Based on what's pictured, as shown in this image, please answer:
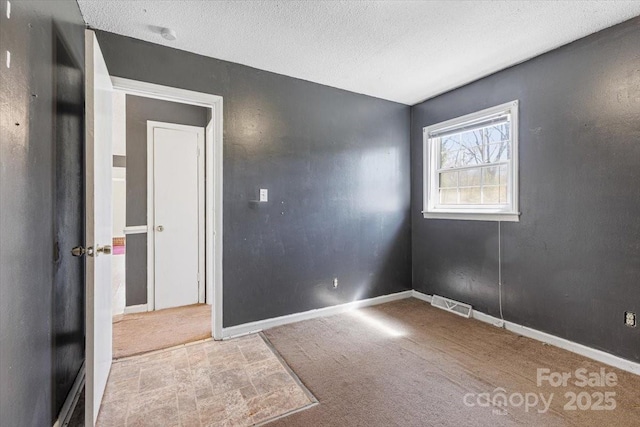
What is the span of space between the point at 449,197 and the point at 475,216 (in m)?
0.50

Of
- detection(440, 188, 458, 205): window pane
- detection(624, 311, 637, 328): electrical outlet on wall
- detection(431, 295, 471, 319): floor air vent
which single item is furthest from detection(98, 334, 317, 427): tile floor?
detection(440, 188, 458, 205): window pane

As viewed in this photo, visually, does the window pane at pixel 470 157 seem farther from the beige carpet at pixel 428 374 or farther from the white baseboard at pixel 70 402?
the white baseboard at pixel 70 402

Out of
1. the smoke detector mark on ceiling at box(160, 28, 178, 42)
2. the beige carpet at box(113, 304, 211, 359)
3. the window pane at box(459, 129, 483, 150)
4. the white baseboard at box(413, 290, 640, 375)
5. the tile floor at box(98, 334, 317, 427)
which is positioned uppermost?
the smoke detector mark on ceiling at box(160, 28, 178, 42)

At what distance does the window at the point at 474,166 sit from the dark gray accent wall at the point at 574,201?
9 cm

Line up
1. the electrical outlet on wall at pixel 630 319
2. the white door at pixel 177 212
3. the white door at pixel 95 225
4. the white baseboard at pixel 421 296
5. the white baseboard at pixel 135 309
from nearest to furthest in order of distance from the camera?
the white door at pixel 95 225
the electrical outlet on wall at pixel 630 319
the white baseboard at pixel 135 309
the white door at pixel 177 212
the white baseboard at pixel 421 296

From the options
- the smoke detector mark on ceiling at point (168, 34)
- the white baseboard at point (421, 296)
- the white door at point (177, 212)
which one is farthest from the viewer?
the white baseboard at point (421, 296)

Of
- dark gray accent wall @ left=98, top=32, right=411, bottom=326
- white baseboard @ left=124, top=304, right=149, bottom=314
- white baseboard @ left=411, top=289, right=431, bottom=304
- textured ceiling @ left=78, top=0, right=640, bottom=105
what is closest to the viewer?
textured ceiling @ left=78, top=0, right=640, bottom=105

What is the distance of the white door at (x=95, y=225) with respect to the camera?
60.0 inches

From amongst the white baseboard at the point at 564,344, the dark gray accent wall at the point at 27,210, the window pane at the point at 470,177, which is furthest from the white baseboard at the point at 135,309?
the window pane at the point at 470,177

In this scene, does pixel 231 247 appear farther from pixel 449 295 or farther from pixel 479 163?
pixel 479 163

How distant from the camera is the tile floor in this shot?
1673mm

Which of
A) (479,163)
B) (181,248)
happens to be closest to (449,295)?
(479,163)

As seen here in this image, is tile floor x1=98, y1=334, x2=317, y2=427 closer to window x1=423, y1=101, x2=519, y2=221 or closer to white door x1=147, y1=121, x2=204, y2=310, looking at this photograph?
white door x1=147, y1=121, x2=204, y2=310

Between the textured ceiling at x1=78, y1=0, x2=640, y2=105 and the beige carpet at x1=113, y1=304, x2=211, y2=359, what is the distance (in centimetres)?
252
